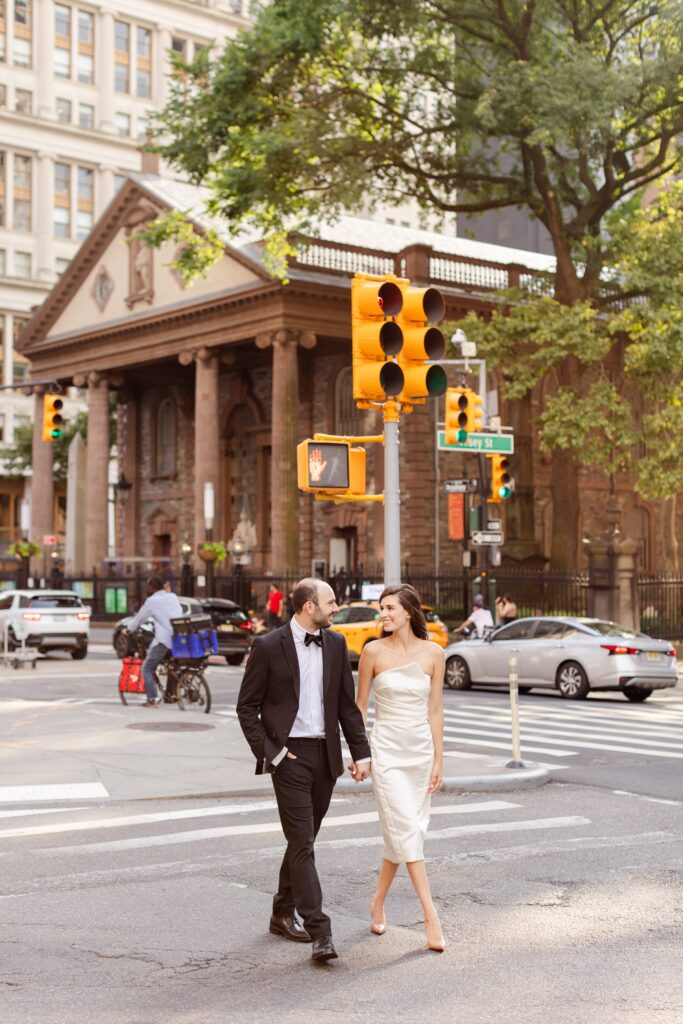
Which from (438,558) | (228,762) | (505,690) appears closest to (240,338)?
(438,558)

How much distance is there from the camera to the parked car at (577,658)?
23.8 metres

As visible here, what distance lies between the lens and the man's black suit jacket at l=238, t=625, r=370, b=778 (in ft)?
23.6

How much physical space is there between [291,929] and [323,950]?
1.98 ft

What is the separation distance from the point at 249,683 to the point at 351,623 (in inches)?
958

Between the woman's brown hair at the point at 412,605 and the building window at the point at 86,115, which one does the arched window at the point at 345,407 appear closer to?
the woman's brown hair at the point at 412,605

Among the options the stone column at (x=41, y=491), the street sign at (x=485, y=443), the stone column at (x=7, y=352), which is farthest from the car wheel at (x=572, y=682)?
the stone column at (x=7, y=352)

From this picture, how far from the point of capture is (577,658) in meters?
24.2

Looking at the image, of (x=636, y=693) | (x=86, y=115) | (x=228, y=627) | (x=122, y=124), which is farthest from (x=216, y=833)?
(x=122, y=124)

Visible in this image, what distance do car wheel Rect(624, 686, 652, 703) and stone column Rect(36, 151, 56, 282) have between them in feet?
248

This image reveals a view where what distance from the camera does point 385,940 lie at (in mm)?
7316

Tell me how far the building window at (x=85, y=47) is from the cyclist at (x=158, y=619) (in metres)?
84.6

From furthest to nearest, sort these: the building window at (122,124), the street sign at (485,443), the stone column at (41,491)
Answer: the building window at (122,124), the stone column at (41,491), the street sign at (485,443)

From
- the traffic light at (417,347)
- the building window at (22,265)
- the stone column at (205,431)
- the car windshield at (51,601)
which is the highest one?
the building window at (22,265)

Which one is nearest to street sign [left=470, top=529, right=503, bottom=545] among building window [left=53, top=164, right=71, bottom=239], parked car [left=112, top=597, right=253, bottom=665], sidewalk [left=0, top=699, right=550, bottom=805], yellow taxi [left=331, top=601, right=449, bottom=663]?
yellow taxi [left=331, top=601, right=449, bottom=663]
